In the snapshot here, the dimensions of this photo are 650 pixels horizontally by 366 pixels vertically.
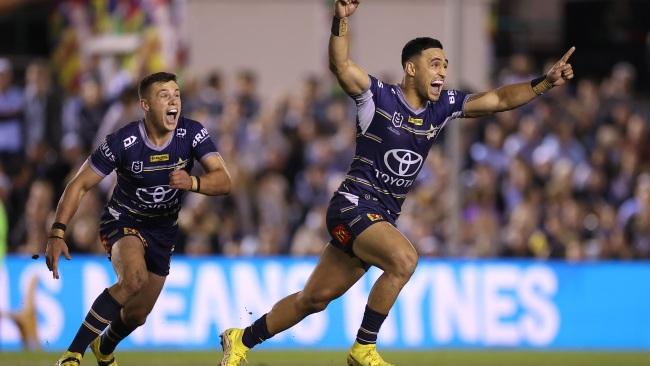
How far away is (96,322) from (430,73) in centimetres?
355

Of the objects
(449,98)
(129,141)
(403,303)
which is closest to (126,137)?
(129,141)

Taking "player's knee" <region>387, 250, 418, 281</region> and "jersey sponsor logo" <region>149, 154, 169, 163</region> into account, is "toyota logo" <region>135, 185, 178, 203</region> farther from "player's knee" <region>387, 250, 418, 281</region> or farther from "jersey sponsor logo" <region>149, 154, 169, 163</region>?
"player's knee" <region>387, 250, 418, 281</region>

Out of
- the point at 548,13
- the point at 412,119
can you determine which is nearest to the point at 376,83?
the point at 412,119

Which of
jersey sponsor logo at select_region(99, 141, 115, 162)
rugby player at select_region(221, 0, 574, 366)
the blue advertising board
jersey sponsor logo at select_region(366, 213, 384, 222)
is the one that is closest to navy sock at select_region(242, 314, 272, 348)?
rugby player at select_region(221, 0, 574, 366)

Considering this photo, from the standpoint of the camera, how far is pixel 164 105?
12961 millimetres

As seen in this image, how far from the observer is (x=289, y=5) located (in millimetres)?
27047

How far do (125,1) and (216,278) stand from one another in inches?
315

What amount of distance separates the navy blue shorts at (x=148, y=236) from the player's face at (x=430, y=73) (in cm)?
264

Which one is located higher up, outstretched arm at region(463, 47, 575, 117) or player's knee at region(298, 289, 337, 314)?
outstretched arm at region(463, 47, 575, 117)

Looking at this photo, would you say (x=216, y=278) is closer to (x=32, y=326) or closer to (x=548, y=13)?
(x=32, y=326)

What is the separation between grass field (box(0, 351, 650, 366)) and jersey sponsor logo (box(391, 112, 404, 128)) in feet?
11.5

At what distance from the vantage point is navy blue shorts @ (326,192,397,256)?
12.4 metres

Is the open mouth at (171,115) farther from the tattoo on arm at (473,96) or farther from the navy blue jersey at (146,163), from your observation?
the tattoo on arm at (473,96)

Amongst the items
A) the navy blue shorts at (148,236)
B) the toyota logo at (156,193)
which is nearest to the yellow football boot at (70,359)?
the navy blue shorts at (148,236)
